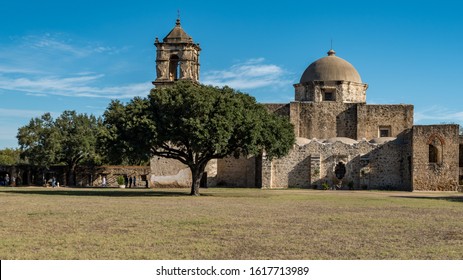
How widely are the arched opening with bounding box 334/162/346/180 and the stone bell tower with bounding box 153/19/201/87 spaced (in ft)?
38.4

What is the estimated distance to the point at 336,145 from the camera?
139 feet

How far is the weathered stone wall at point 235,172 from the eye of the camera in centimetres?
4503

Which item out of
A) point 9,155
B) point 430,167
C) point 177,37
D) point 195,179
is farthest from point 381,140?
point 9,155

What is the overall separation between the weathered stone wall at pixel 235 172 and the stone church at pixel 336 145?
0.24 ft

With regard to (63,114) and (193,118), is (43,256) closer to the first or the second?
(193,118)

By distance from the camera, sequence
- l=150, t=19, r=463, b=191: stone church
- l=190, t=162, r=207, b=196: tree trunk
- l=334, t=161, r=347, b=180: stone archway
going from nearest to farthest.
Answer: l=190, t=162, r=207, b=196: tree trunk, l=150, t=19, r=463, b=191: stone church, l=334, t=161, r=347, b=180: stone archway

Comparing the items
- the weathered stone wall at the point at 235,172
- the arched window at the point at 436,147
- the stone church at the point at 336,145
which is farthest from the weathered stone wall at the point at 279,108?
the arched window at the point at 436,147

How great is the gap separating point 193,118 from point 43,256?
19.0 m

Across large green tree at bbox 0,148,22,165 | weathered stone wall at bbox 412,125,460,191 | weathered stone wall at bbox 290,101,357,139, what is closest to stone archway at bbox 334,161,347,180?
weathered stone wall at bbox 290,101,357,139

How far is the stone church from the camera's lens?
40.0 metres

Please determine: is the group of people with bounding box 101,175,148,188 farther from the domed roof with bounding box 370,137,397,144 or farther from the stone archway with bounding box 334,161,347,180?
the domed roof with bounding box 370,137,397,144

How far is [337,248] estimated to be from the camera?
10.9 m

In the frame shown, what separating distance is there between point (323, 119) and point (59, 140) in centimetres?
2031

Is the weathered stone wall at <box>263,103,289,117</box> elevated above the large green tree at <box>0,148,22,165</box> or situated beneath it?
elevated above
